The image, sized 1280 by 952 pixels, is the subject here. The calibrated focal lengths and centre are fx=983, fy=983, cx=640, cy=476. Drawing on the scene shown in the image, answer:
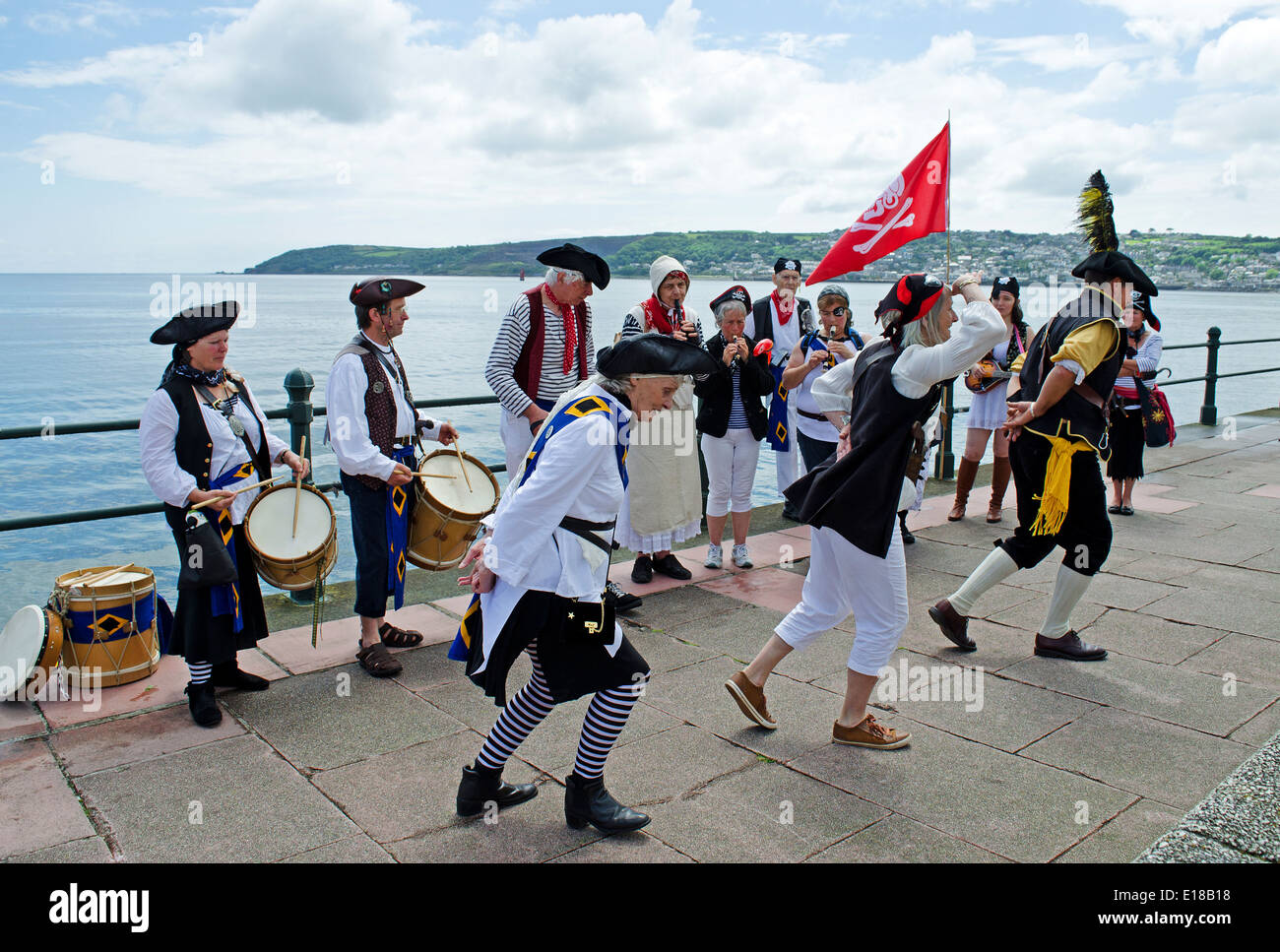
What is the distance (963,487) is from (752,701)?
4.55 metres

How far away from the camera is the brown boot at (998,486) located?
25.4 feet

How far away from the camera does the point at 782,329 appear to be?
6.90 m

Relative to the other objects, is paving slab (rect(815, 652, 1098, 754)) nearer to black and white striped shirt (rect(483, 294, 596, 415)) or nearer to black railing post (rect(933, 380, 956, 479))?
black and white striped shirt (rect(483, 294, 596, 415))

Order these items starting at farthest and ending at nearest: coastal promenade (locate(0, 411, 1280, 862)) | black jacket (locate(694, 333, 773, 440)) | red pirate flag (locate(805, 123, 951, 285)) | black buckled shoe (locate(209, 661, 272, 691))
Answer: red pirate flag (locate(805, 123, 951, 285)), black jacket (locate(694, 333, 773, 440)), black buckled shoe (locate(209, 661, 272, 691)), coastal promenade (locate(0, 411, 1280, 862))

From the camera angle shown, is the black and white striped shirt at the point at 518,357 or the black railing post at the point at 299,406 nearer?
the black and white striped shirt at the point at 518,357

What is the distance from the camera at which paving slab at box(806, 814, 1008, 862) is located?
3.07 metres

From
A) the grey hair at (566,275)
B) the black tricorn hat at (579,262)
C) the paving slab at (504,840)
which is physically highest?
the black tricorn hat at (579,262)

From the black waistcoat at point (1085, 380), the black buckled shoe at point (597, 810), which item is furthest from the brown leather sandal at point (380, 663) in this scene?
the black waistcoat at point (1085, 380)

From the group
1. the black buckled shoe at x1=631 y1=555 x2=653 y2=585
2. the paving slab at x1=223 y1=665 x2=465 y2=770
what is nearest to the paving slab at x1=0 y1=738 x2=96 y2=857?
the paving slab at x1=223 y1=665 x2=465 y2=770

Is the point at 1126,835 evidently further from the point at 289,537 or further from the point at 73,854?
the point at 289,537

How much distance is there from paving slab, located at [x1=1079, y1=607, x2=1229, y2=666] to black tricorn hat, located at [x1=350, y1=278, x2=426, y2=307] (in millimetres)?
3890

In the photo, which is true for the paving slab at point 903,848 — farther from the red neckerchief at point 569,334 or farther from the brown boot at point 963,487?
the brown boot at point 963,487

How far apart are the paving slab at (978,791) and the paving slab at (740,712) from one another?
0.15 meters
